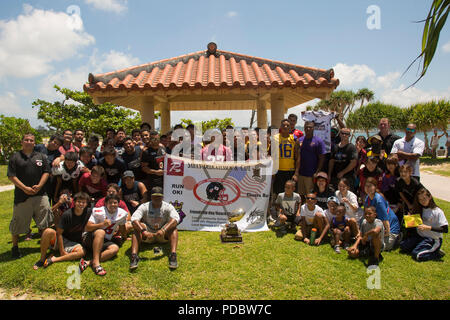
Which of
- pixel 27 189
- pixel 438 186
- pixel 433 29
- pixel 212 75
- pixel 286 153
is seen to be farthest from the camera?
pixel 438 186

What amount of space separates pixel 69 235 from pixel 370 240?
5.27m

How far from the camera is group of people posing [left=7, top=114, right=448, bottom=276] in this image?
4.66 metres

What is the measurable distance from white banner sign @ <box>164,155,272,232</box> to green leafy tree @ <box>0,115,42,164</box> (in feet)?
75.1

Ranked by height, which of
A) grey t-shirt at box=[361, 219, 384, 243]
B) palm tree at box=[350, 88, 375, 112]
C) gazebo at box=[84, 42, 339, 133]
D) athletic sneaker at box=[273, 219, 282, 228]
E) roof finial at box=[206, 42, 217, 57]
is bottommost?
athletic sneaker at box=[273, 219, 282, 228]

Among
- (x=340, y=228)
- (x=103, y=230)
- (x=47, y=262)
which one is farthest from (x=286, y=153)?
(x=47, y=262)

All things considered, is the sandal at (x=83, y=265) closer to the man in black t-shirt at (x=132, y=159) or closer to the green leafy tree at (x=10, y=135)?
the man in black t-shirt at (x=132, y=159)

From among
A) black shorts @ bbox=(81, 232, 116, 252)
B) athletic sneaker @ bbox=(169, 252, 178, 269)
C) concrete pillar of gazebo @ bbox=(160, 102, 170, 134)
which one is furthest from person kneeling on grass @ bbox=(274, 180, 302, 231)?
concrete pillar of gazebo @ bbox=(160, 102, 170, 134)

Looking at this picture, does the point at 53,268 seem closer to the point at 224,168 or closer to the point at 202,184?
the point at 202,184

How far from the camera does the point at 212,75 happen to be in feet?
22.8

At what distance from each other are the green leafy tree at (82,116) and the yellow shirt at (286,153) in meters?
22.0

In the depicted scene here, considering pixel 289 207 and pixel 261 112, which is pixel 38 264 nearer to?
pixel 289 207

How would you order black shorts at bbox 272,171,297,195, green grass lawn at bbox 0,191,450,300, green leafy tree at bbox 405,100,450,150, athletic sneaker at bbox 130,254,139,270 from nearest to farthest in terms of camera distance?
green grass lawn at bbox 0,191,450,300 → athletic sneaker at bbox 130,254,139,270 → black shorts at bbox 272,171,297,195 → green leafy tree at bbox 405,100,450,150

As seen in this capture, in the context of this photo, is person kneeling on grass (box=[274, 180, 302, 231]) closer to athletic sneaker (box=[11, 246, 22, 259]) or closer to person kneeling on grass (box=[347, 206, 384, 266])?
person kneeling on grass (box=[347, 206, 384, 266])
